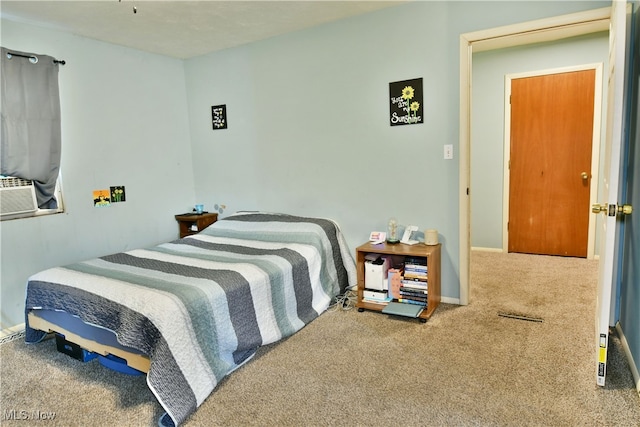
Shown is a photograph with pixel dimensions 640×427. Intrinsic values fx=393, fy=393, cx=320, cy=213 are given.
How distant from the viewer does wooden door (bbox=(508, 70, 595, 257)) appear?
409 cm

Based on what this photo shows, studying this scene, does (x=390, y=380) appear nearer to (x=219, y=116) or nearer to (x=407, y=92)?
(x=407, y=92)

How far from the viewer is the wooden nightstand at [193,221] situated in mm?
4062

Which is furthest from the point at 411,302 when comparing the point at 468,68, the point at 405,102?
the point at 468,68

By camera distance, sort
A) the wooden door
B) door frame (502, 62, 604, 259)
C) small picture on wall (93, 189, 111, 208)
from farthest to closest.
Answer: the wooden door → door frame (502, 62, 604, 259) → small picture on wall (93, 189, 111, 208)

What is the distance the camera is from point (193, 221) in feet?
13.4

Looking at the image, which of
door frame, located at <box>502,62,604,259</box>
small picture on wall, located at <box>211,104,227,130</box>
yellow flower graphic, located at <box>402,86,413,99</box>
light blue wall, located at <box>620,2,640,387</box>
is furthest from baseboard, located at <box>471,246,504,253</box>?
small picture on wall, located at <box>211,104,227,130</box>

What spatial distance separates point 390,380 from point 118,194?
2955 mm

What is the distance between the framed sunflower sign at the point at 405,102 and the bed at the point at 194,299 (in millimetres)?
1066

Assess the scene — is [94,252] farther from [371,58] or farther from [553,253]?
[553,253]

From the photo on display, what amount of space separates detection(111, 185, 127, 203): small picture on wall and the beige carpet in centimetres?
139

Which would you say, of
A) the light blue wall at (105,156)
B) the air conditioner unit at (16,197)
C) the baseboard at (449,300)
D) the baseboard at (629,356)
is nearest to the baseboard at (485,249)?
the baseboard at (449,300)

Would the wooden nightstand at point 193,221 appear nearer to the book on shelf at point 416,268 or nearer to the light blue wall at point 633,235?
the book on shelf at point 416,268

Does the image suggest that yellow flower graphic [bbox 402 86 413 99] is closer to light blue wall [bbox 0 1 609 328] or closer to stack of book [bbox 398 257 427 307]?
light blue wall [bbox 0 1 609 328]

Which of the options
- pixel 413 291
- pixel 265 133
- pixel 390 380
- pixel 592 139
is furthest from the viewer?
pixel 592 139
